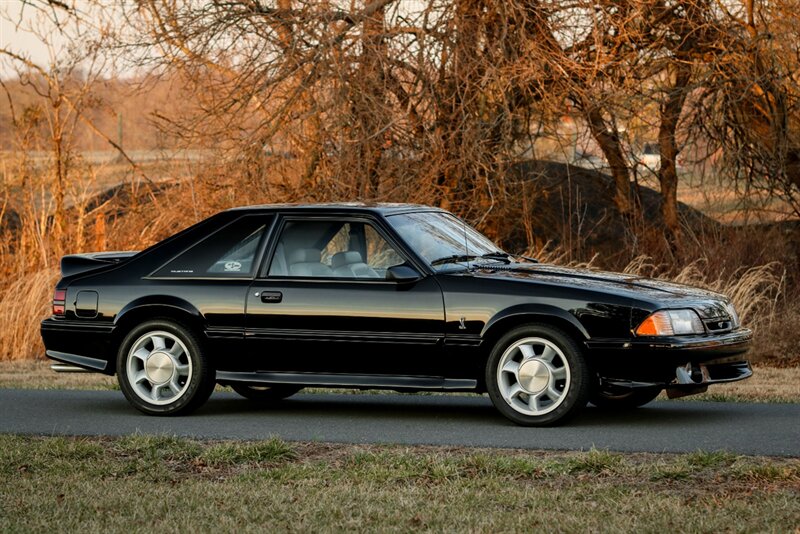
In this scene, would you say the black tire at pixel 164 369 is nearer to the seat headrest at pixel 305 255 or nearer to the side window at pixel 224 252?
the side window at pixel 224 252

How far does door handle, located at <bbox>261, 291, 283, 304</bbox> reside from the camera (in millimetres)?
9656

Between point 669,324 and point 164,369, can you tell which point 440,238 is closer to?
point 669,324

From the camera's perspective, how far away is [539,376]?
9000mm

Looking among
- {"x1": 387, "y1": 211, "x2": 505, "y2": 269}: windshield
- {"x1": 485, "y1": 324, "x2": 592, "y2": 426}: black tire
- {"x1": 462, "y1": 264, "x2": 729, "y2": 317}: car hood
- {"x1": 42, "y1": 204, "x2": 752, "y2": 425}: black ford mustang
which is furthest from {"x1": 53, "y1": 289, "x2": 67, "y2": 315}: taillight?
{"x1": 485, "y1": 324, "x2": 592, "y2": 426}: black tire

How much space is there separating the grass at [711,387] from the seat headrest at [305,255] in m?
2.45

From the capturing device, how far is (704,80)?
717 inches

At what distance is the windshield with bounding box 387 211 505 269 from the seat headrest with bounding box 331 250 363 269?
0.36 metres

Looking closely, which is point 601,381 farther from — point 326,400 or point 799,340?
point 799,340

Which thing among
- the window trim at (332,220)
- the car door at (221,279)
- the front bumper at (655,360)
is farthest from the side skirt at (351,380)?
the front bumper at (655,360)

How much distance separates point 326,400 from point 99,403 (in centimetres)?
186

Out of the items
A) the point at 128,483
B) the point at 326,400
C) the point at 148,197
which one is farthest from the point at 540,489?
the point at 148,197

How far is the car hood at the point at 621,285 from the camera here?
9.10 m

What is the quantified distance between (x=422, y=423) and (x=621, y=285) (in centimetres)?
170

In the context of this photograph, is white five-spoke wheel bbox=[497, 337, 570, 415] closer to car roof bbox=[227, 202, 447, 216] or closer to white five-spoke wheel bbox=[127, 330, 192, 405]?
car roof bbox=[227, 202, 447, 216]
